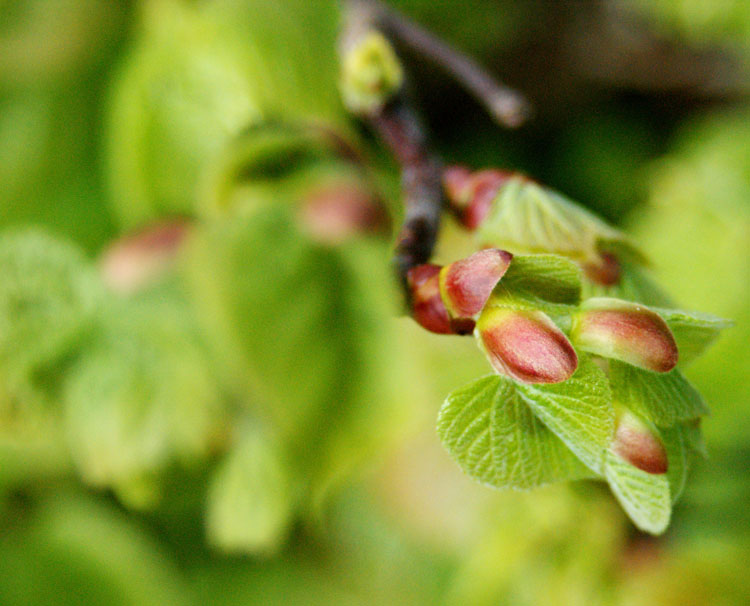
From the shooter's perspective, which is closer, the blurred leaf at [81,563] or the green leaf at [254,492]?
the green leaf at [254,492]

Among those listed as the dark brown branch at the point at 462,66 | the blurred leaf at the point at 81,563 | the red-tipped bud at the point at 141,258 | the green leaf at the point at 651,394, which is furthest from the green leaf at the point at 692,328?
the blurred leaf at the point at 81,563

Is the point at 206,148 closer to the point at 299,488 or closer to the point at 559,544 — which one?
the point at 299,488

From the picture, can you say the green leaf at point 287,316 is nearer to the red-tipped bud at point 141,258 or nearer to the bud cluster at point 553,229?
the red-tipped bud at point 141,258

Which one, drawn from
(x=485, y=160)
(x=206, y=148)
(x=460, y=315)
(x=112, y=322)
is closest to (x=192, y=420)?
(x=112, y=322)

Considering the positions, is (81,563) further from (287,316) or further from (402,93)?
(402,93)

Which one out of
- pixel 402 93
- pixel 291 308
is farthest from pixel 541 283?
pixel 291 308

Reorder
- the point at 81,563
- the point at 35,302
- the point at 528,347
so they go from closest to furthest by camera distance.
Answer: the point at 528,347
the point at 35,302
the point at 81,563
